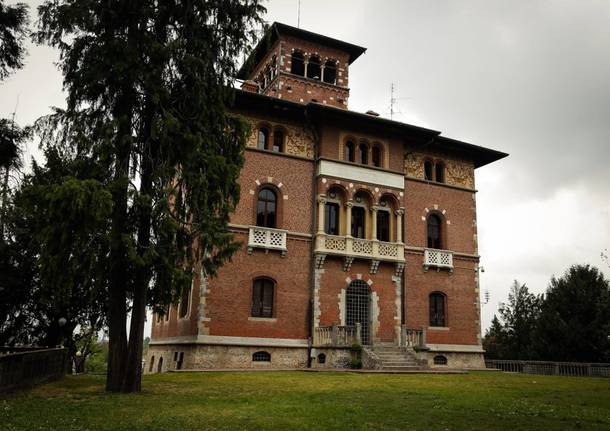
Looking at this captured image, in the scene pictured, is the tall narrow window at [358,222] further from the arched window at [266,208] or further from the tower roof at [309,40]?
the tower roof at [309,40]

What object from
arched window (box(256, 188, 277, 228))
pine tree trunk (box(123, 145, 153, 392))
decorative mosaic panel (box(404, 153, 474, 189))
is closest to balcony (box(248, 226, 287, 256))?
arched window (box(256, 188, 277, 228))

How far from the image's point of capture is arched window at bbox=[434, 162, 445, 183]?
33.1 m

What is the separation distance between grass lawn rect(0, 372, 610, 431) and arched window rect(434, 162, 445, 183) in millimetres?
16786

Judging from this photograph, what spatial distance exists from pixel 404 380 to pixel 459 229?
15042 millimetres

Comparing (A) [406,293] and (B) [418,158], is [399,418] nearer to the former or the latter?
(A) [406,293]

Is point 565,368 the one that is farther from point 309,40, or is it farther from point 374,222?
point 309,40

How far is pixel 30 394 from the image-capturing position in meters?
15.0

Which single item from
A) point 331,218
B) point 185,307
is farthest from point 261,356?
point 331,218

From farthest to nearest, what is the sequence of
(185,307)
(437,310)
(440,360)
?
(437,310), (440,360), (185,307)

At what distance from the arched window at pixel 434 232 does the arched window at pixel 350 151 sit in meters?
5.94

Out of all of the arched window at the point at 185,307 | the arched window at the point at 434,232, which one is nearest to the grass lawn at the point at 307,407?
the arched window at the point at 185,307

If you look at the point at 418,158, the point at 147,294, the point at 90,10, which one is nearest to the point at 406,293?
the point at 418,158

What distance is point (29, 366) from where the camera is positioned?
17.1m

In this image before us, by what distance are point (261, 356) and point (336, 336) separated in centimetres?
371
